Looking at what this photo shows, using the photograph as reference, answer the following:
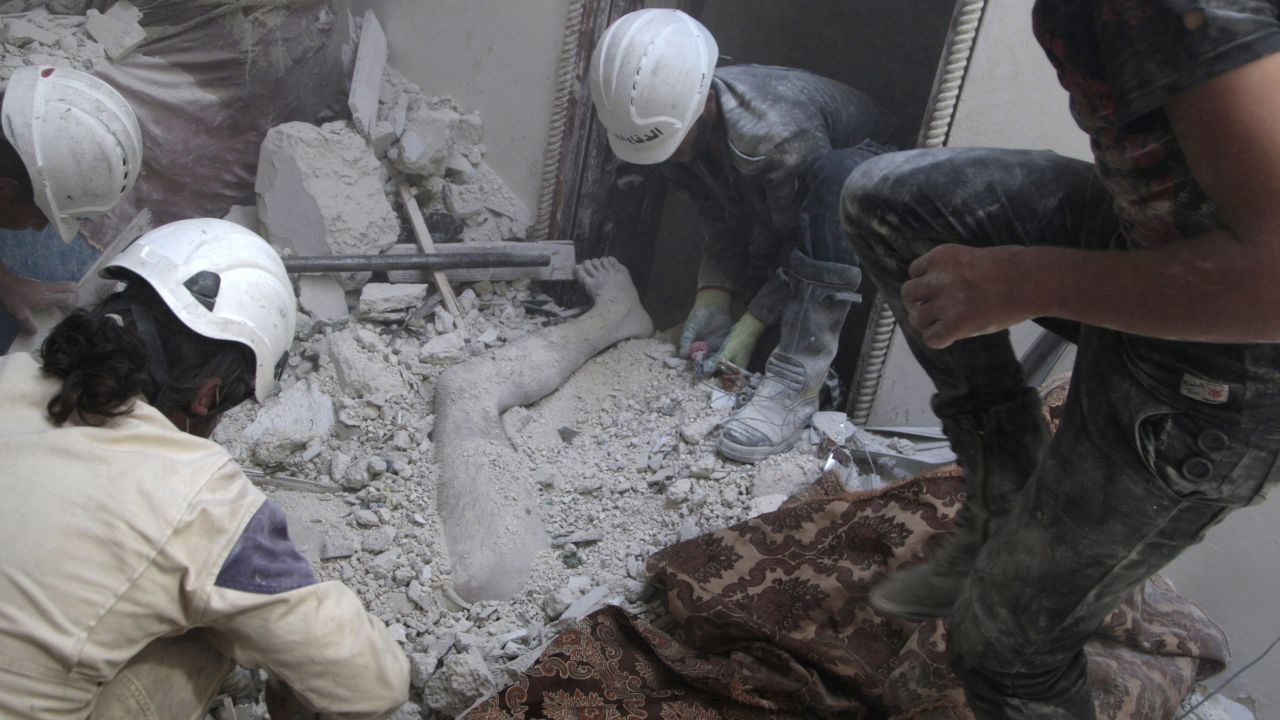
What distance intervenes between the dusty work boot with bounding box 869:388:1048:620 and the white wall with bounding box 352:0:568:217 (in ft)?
8.36

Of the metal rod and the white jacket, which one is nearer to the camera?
the white jacket

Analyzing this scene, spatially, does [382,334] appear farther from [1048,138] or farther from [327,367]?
[1048,138]

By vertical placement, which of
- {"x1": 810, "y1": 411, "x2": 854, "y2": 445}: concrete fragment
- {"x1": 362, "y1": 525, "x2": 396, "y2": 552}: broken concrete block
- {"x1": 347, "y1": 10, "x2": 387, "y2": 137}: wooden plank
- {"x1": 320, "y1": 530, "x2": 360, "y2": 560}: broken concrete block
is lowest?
{"x1": 320, "y1": 530, "x2": 360, "y2": 560}: broken concrete block

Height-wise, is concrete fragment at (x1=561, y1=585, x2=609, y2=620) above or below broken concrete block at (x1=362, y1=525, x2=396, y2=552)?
above

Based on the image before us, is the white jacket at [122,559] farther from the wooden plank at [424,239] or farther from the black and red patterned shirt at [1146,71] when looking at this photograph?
the wooden plank at [424,239]

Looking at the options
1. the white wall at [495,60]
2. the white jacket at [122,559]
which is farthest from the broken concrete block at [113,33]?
the white jacket at [122,559]

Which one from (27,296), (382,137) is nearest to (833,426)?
(382,137)

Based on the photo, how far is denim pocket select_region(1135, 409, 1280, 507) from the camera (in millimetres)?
1384

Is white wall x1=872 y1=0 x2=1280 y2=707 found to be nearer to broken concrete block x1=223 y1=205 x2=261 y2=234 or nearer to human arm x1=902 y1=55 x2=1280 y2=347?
human arm x1=902 y1=55 x2=1280 y2=347

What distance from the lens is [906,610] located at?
2.12m

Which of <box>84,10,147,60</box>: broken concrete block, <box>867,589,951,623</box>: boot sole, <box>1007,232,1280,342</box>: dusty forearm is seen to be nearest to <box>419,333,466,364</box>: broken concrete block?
<box>84,10,147,60</box>: broken concrete block

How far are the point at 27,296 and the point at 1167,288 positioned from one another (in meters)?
3.15

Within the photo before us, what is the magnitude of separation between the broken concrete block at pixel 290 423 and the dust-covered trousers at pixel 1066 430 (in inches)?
77.0

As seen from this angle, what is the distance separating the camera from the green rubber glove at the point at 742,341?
3.61 meters
